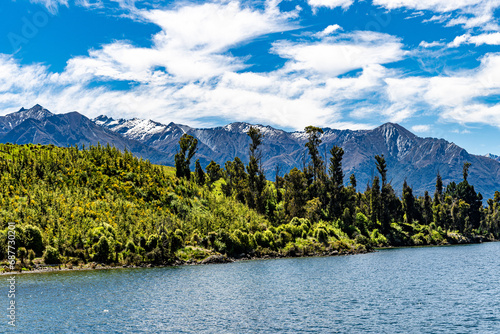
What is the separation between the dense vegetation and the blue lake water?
13750mm

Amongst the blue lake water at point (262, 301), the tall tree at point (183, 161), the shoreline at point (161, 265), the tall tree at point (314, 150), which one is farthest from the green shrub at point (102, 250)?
the tall tree at point (314, 150)

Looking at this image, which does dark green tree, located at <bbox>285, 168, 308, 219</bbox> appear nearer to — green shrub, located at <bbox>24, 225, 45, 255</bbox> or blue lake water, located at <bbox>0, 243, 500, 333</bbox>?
blue lake water, located at <bbox>0, 243, 500, 333</bbox>

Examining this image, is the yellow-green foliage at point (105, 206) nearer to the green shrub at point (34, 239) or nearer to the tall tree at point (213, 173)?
the green shrub at point (34, 239)

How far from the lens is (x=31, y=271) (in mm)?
72688

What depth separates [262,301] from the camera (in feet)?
157

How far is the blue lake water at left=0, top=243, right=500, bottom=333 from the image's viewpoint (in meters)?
36.3

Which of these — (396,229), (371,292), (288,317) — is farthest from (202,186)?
(288,317)

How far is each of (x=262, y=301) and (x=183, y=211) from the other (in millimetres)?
65902

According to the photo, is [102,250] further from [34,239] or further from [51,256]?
[34,239]

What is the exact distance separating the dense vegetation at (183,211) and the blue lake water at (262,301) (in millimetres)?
13750

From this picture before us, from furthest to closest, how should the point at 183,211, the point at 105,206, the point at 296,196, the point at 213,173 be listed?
1. the point at 213,173
2. the point at 296,196
3. the point at 183,211
4. the point at 105,206

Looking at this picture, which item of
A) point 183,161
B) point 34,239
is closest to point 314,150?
point 183,161

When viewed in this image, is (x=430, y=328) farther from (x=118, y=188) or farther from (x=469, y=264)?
(x=118, y=188)

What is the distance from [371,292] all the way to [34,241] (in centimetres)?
6176
